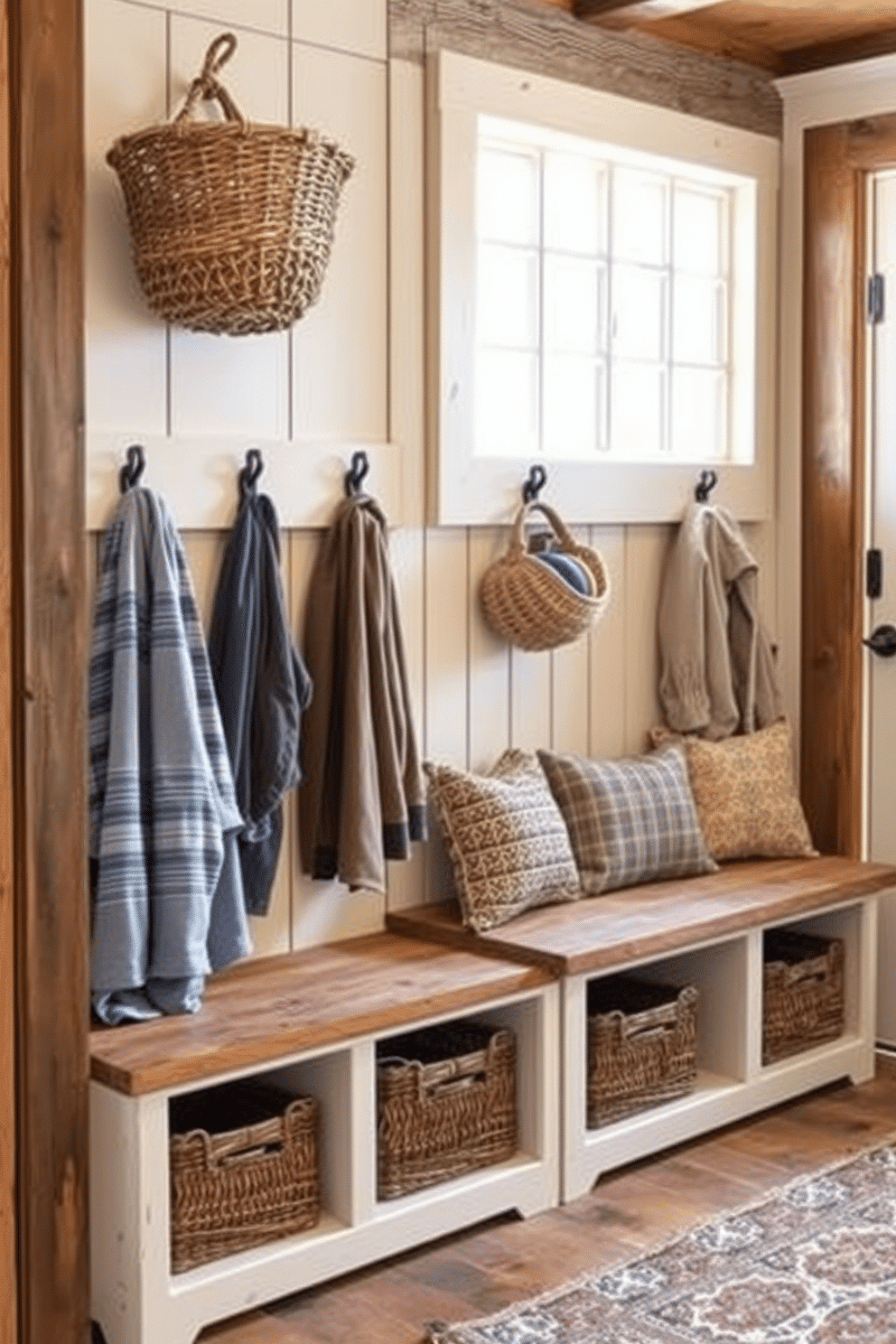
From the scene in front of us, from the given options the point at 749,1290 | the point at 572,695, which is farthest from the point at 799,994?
the point at 749,1290

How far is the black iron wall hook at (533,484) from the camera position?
3.74m

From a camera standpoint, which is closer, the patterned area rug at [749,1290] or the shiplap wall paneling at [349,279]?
the patterned area rug at [749,1290]

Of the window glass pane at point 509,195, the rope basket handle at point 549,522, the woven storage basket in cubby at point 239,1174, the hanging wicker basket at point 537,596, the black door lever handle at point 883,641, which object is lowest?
the woven storage basket in cubby at point 239,1174

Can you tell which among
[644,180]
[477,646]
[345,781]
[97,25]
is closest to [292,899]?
[345,781]

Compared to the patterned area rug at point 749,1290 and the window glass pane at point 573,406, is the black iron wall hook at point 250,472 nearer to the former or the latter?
the window glass pane at point 573,406

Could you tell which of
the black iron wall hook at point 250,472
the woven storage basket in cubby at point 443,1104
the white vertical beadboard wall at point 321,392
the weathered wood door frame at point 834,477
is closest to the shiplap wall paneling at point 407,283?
the white vertical beadboard wall at point 321,392

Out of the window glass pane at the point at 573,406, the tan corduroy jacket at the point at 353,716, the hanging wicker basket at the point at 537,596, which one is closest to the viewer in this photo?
the tan corduroy jacket at the point at 353,716

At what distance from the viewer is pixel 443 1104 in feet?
10.4

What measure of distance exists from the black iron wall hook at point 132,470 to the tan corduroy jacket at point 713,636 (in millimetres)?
1448

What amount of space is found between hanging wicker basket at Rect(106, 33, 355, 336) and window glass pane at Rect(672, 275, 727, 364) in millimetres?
1421

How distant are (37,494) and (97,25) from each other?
0.93m

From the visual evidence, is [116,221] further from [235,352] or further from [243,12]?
[243,12]

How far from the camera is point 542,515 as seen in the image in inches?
149

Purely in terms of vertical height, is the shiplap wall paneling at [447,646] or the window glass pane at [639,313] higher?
the window glass pane at [639,313]
